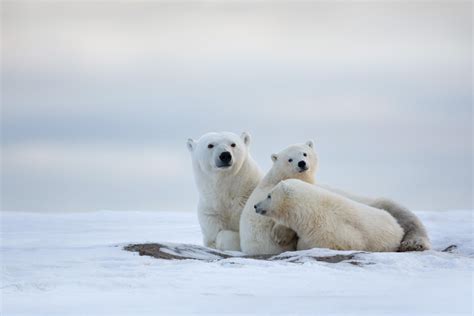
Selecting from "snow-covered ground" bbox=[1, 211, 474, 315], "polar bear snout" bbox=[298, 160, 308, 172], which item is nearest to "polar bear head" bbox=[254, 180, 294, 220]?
"polar bear snout" bbox=[298, 160, 308, 172]

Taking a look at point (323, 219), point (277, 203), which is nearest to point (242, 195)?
point (277, 203)

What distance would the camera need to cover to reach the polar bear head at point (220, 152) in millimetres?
8805

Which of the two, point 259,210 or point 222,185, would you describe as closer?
point 259,210

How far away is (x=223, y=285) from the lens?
5848 mm

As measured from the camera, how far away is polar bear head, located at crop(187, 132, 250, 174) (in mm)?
8805

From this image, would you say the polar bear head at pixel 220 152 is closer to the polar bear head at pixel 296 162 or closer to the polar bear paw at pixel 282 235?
the polar bear head at pixel 296 162

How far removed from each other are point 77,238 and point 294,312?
240 inches

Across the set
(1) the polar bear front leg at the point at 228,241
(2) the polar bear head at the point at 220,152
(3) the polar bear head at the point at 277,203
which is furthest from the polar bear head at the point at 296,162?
(1) the polar bear front leg at the point at 228,241

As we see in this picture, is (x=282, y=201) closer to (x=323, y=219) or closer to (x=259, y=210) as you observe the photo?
(x=259, y=210)

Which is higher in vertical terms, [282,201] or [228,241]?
[282,201]

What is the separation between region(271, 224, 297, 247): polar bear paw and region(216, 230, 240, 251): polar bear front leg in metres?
0.70

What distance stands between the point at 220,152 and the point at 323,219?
160cm

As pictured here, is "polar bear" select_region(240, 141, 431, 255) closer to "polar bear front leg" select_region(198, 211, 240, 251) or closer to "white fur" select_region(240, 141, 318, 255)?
"white fur" select_region(240, 141, 318, 255)

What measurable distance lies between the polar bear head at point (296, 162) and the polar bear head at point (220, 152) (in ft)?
1.59
